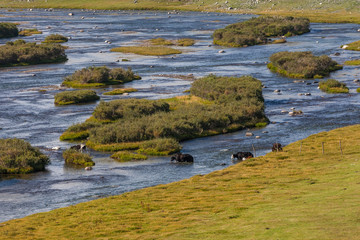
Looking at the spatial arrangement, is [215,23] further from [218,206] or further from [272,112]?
[218,206]

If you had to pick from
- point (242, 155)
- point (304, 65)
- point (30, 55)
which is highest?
point (30, 55)

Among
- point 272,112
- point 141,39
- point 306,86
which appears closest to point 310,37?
point 141,39

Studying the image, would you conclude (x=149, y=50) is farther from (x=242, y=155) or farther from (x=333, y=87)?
(x=242, y=155)

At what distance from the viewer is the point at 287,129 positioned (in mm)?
59031

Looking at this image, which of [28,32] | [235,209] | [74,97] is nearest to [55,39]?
[28,32]

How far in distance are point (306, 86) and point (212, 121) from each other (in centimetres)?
2878

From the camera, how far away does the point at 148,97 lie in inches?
3066

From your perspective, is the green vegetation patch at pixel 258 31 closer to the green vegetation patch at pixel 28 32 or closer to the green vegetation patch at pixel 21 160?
the green vegetation patch at pixel 28 32

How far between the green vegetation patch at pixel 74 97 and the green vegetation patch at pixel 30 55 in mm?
43078

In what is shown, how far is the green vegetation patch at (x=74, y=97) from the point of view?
77150 millimetres

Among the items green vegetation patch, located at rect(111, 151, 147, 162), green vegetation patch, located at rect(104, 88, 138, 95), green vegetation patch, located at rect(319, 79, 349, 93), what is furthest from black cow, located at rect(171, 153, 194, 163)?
green vegetation patch, located at rect(319, 79, 349, 93)

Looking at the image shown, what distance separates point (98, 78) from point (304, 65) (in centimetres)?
3544

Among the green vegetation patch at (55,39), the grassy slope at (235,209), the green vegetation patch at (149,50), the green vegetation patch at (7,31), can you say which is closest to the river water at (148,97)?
the green vegetation patch at (55,39)

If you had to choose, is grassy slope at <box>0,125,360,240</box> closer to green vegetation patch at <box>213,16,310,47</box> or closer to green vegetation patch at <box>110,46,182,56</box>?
green vegetation patch at <box>110,46,182,56</box>
